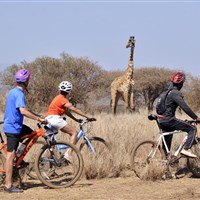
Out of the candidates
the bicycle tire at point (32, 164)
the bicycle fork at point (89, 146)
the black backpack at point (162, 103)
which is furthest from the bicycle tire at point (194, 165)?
the bicycle tire at point (32, 164)

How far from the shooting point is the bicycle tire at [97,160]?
8922mm

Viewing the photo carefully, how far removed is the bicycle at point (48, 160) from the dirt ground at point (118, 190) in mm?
211

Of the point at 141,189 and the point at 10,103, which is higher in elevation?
the point at 10,103

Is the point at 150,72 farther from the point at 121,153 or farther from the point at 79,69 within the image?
the point at 121,153

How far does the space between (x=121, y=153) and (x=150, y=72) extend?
93.2 ft

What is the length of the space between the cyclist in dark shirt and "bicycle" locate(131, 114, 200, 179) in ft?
0.37

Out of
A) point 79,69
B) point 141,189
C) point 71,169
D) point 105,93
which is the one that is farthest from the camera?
point 105,93

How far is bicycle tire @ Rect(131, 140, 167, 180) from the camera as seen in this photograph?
28.4 feet

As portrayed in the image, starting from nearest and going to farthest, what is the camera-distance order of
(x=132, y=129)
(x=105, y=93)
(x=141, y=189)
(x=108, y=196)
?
(x=108, y=196) → (x=141, y=189) → (x=132, y=129) → (x=105, y=93)

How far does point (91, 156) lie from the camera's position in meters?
9.09

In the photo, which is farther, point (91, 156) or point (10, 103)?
point (91, 156)

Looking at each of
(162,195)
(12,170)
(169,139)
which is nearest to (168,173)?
(169,139)

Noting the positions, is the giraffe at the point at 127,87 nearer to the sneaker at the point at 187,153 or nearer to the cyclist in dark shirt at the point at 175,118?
the cyclist in dark shirt at the point at 175,118

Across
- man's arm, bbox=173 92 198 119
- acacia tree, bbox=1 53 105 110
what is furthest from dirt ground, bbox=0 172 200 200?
acacia tree, bbox=1 53 105 110
